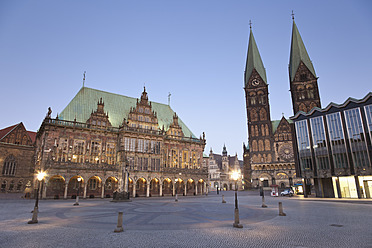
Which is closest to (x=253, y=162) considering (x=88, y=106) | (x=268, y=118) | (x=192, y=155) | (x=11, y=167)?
(x=268, y=118)

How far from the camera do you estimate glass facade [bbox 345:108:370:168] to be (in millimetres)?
34438

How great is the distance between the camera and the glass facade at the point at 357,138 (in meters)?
34.4

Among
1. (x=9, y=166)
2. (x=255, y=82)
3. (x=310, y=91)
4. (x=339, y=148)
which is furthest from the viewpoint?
(x=255, y=82)

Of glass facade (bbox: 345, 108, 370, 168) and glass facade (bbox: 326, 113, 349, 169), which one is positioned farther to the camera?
glass facade (bbox: 326, 113, 349, 169)

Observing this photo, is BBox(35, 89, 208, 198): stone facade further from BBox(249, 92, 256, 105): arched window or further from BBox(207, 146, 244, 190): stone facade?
BBox(207, 146, 244, 190): stone facade

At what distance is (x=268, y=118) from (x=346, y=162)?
43.0 metres

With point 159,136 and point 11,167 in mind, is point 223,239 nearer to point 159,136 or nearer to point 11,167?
point 159,136

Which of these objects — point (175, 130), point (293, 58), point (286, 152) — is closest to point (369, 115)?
point (175, 130)

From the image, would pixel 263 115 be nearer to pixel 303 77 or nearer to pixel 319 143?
pixel 303 77

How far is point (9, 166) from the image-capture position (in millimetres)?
56906

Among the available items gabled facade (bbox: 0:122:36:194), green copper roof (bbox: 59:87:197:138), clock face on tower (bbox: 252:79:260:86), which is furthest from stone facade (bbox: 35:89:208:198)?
clock face on tower (bbox: 252:79:260:86)

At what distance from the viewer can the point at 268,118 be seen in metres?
78.1

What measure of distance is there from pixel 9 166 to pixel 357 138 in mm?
73506

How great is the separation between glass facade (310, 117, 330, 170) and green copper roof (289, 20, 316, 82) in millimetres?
45310
